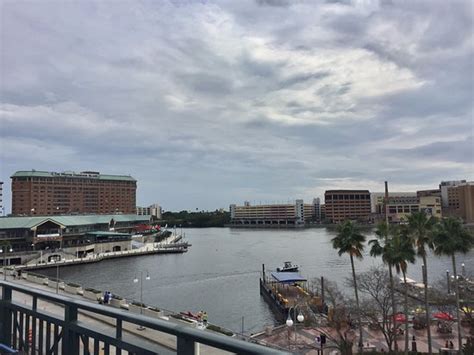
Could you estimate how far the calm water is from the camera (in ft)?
143

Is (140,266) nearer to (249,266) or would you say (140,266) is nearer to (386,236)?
(249,266)

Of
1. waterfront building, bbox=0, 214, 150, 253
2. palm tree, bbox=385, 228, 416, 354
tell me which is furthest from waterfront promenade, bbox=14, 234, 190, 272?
palm tree, bbox=385, 228, 416, 354

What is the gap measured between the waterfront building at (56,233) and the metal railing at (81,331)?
295 feet

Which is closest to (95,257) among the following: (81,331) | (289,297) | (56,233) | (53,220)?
(56,233)

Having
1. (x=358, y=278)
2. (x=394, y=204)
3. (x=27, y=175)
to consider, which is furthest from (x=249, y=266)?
(x=394, y=204)

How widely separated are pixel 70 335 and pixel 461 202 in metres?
202

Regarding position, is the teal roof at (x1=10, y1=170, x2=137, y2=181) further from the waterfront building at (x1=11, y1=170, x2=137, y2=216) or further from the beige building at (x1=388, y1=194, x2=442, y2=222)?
the beige building at (x1=388, y1=194, x2=442, y2=222)

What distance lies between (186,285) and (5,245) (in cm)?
4299

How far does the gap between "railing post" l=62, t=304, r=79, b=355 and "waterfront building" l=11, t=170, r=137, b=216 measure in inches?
6772

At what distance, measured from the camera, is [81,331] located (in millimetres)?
3580

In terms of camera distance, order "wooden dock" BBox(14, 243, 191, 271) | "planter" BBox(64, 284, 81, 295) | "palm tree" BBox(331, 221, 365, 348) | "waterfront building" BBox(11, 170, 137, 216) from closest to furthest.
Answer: "palm tree" BBox(331, 221, 365, 348) → "planter" BBox(64, 284, 81, 295) → "wooden dock" BBox(14, 243, 191, 271) → "waterfront building" BBox(11, 170, 137, 216)

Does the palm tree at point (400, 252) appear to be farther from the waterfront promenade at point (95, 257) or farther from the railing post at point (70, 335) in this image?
the waterfront promenade at point (95, 257)

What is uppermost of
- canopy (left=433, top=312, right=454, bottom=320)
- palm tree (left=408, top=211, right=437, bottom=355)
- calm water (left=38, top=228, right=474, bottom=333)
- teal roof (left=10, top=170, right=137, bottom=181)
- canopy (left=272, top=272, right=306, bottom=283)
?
teal roof (left=10, top=170, right=137, bottom=181)

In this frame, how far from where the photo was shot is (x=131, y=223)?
140000 mm
